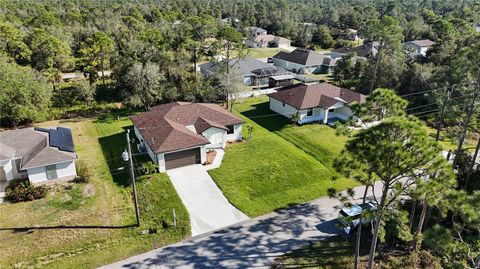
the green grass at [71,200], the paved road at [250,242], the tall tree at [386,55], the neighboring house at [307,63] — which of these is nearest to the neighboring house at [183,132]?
the green grass at [71,200]

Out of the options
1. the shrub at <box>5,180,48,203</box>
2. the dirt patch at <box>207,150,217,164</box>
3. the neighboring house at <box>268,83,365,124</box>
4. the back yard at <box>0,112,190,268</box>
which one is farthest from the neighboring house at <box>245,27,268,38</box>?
the shrub at <box>5,180,48,203</box>

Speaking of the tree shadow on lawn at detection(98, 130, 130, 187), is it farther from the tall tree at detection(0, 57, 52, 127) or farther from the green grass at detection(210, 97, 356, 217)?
the tall tree at detection(0, 57, 52, 127)

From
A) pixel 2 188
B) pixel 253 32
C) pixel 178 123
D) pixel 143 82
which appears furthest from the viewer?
pixel 253 32

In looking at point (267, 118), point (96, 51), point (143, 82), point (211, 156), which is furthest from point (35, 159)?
point (96, 51)

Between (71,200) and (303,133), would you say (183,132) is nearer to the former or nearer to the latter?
(71,200)

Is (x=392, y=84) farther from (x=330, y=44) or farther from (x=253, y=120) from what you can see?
(x=330, y=44)

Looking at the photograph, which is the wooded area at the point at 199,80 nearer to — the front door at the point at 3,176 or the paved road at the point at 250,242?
the paved road at the point at 250,242
